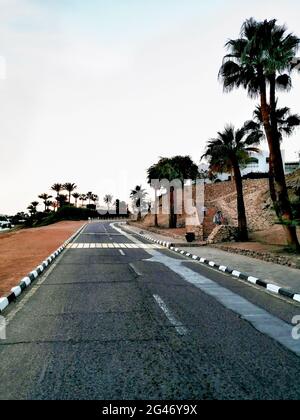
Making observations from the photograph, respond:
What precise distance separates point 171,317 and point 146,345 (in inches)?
63.0

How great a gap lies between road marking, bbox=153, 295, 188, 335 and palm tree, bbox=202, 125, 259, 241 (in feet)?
56.6

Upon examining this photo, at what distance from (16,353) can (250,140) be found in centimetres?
2304

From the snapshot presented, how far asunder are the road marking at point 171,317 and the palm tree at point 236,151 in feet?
56.6

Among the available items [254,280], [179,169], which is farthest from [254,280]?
[179,169]

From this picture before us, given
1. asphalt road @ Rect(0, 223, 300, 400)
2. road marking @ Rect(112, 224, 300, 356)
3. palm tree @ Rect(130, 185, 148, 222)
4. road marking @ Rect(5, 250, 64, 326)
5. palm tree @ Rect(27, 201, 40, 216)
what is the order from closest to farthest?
1. asphalt road @ Rect(0, 223, 300, 400)
2. road marking @ Rect(112, 224, 300, 356)
3. road marking @ Rect(5, 250, 64, 326)
4. palm tree @ Rect(130, 185, 148, 222)
5. palm tree @ Rect(27, 201, 40, 216)

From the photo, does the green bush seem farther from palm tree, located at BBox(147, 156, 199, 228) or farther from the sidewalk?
the sidewalk

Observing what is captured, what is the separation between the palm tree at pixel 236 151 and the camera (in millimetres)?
24766

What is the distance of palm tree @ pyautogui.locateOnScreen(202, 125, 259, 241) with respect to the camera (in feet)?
81.3

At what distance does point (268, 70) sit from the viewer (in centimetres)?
1692

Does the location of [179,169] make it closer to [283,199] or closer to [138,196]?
[283,199]

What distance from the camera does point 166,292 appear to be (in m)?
9.24

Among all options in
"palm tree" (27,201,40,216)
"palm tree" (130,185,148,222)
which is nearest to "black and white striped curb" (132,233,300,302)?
"palm tree" (130,185,148,222)

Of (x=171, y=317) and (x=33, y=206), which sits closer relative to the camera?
(x=171, y=317)
